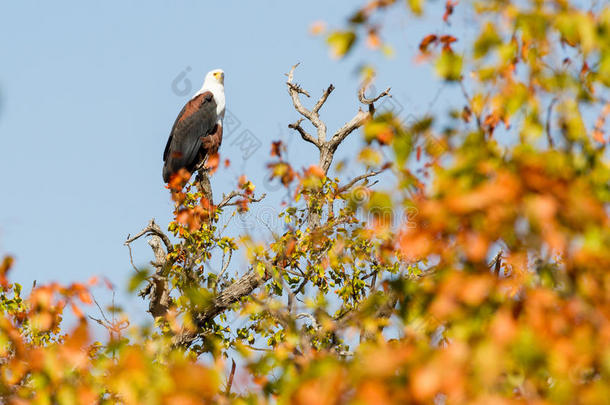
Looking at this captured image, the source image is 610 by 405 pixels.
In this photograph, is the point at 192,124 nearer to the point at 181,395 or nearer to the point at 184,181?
the point at 184,181

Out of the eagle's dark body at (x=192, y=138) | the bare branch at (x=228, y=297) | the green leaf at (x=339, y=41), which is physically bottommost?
the green leaf at (x=339, y=41)

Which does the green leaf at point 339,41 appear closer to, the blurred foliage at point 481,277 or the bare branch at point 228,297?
the blurred foliage at point 481,277

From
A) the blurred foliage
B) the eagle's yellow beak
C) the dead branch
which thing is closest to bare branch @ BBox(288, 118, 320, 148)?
the dead branch

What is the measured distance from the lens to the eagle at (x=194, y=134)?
38.2ft

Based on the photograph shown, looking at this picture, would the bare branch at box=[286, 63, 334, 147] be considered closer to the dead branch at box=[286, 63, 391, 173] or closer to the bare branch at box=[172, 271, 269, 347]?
the dead branch at box=[286, 63, 391, 173]

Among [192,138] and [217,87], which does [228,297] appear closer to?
[192,138]

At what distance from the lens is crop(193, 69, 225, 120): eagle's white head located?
12492 mm

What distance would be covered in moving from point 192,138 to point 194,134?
0.22ft

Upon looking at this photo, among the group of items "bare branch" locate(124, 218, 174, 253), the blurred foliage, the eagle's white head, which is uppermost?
the eagle's white head

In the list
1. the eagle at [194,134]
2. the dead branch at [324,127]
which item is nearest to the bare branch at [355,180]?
the dead branch at [324,127]

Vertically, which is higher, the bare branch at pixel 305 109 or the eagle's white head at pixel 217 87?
the eagle's white head at pixel 217 87

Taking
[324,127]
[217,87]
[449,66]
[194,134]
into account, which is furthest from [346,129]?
[449,66]

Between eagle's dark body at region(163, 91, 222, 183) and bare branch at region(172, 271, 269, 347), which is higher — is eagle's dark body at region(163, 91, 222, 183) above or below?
above

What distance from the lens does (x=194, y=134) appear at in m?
11.7
